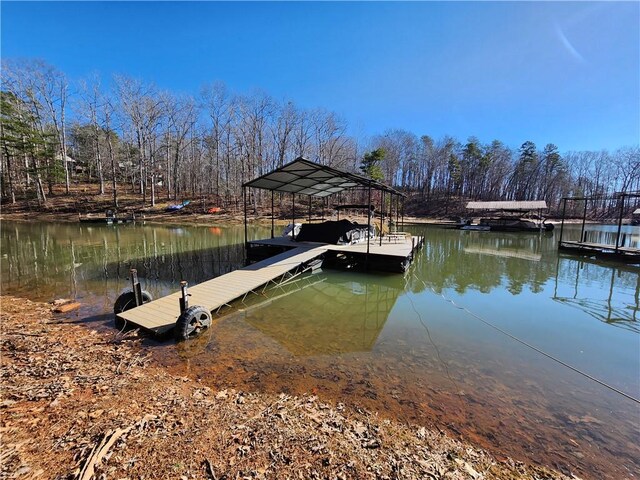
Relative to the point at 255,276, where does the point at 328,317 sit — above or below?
below

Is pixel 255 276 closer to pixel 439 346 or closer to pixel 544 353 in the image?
pixel 439 346

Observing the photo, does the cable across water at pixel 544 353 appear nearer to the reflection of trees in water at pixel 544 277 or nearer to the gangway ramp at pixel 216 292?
the reflection of trees in water at pixel 544 277

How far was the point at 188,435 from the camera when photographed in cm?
261

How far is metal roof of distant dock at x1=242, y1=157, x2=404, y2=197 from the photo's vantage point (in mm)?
9773

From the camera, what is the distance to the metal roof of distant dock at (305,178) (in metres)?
9.77

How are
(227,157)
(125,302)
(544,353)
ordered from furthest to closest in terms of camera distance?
1. (227,157)
2. (125,302)
3. (544,353)

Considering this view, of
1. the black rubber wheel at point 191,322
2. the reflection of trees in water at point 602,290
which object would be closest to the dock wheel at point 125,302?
the black rubber wheel at point 191,322

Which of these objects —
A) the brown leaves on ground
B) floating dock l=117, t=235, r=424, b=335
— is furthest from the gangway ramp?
the brown leaves on ground

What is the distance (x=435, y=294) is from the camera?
842 cm

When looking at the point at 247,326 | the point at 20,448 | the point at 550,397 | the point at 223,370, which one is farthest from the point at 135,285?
the point at 550,397

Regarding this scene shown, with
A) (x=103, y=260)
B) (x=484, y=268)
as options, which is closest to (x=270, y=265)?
(x=103, y=260)

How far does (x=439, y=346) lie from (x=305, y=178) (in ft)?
28.9

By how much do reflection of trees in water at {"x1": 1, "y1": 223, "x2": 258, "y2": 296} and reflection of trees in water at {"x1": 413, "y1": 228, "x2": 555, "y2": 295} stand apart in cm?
797

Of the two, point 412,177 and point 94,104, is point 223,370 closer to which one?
point 94,104
